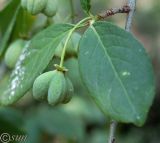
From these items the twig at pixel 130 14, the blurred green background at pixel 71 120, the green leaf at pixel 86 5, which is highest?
the green leaf at pixel 86 5

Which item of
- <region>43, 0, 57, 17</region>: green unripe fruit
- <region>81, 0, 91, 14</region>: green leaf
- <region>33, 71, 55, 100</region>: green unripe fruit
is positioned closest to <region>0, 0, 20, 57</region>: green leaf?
<region>43, 0, 57, 17</region>: green unripe fruit

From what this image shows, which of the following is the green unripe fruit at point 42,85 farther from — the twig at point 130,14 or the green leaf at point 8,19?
the green leaf at point 8,19

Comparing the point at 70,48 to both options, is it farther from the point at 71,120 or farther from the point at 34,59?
the point at 71,120

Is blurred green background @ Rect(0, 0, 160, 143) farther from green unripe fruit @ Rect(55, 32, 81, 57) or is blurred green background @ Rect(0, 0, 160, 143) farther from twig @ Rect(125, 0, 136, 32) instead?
twig @ Rect(125, 0, 136, 32)

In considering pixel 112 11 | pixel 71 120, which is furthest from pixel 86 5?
pixel 71 120

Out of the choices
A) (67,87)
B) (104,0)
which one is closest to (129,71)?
(67,87)

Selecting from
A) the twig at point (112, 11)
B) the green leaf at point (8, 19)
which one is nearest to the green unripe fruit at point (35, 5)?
the twig at point (112, 11)
